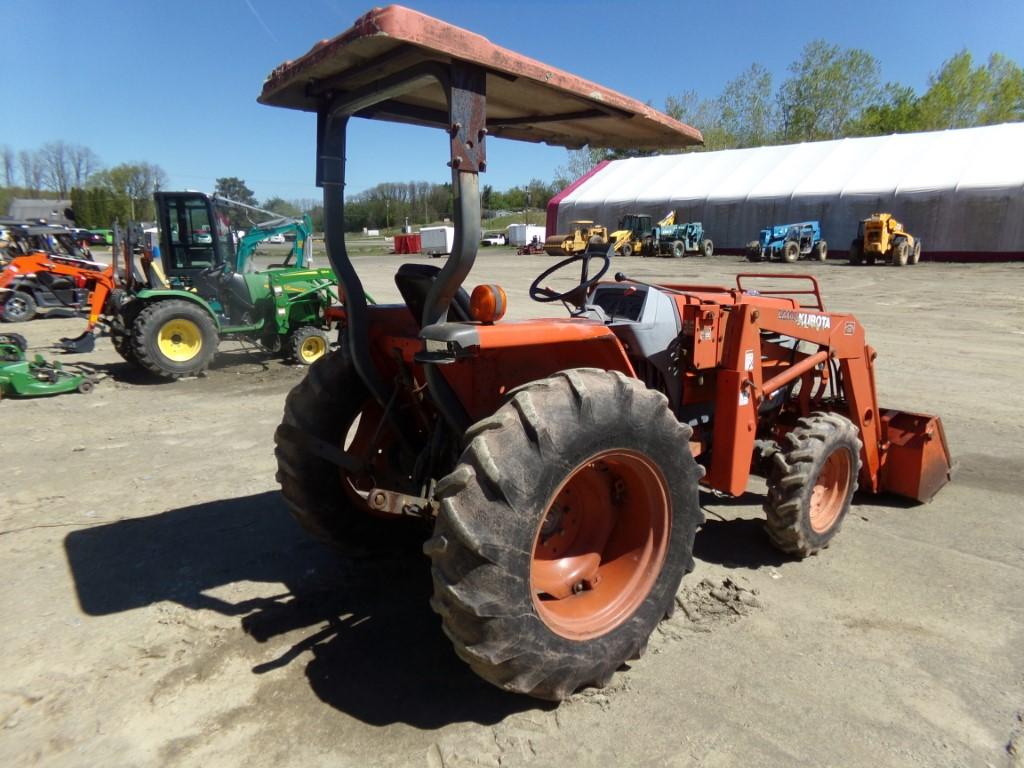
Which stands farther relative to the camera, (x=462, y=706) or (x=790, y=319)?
(x=790, y=319)

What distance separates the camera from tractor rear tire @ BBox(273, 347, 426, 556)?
3.12m

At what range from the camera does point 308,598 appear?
10.8ft

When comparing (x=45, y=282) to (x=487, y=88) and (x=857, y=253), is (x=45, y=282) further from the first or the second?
(x=857, y=253)

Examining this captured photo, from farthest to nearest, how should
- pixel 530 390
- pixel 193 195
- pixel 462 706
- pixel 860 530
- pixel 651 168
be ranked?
pixel 651 168 < pixel 193 195 < pixel 860 530 < pixel 462 706 < pixel 530 390

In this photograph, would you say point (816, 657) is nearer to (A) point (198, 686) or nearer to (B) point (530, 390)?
(B) point (530, 390)

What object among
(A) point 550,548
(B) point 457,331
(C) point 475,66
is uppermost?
(C) point 475,66

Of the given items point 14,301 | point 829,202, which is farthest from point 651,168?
point 14,301

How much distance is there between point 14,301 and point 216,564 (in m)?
13.5

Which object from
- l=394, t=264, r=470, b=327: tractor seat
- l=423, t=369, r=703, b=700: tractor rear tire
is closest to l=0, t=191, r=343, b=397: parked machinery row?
l=394, t=264, r=470, b=327: tractor seat

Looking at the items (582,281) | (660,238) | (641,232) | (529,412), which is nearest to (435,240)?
(641,232)

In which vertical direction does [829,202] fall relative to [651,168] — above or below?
below

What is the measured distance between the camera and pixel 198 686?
8.61ft

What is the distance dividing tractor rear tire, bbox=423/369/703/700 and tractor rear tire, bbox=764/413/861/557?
999 mm

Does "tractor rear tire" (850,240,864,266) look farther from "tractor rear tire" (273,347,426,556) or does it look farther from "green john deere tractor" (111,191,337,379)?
"tractor rear tire" (273,347,426,556)
